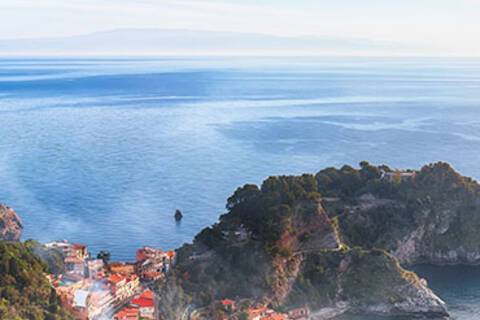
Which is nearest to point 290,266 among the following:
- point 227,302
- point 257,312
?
point 257,312

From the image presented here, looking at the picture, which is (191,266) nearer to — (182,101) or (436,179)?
(436,179)

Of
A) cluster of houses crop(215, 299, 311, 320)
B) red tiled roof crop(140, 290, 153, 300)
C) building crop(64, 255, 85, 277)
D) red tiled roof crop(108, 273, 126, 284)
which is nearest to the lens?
cluster of houses crop(215, 299, 311, 320)

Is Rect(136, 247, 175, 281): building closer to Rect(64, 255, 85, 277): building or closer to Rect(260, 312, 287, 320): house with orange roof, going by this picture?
Rect(64, 255, 85, 277): building

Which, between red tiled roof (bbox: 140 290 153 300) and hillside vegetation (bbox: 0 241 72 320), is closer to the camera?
hillside vegetation (bbox: 0 241 72 320)

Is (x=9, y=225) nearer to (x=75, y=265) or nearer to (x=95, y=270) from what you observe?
(x=75, y=265)

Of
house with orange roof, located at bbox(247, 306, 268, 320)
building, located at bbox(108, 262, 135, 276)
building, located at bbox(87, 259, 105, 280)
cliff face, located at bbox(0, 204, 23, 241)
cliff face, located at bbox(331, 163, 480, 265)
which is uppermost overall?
cliff face, located at bbox(331, 163, 480, 265)

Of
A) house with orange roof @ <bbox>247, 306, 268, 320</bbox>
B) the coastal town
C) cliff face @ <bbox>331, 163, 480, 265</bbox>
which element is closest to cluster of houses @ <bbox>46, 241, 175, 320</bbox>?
the coastal town

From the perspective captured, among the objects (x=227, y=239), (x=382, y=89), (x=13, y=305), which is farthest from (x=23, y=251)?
(x=382, y=89)
